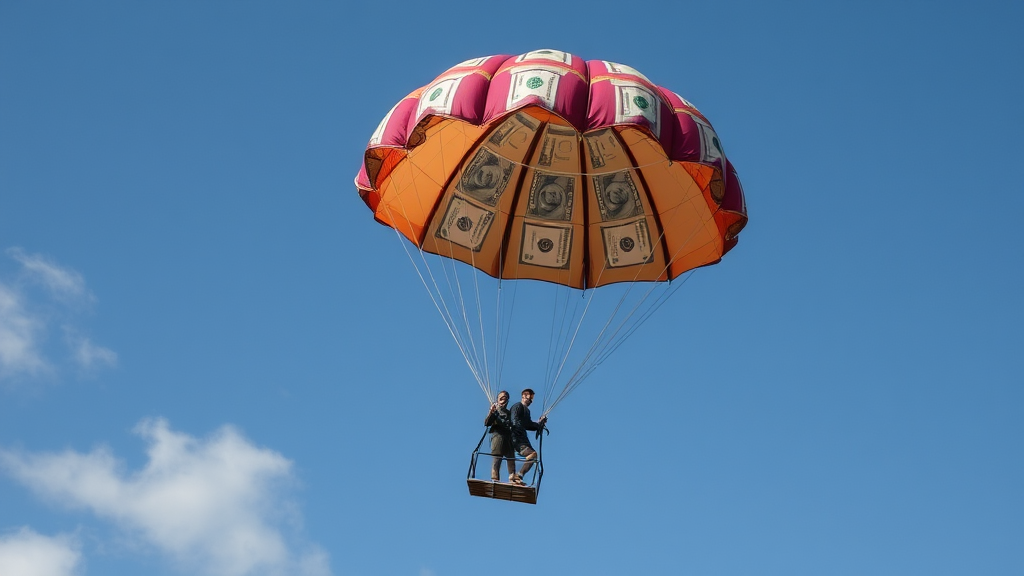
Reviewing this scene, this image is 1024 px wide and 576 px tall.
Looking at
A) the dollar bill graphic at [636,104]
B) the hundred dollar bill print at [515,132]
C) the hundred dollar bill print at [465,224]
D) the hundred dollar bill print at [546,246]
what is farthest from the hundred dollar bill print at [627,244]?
the dollar bill graphic at [636,104]

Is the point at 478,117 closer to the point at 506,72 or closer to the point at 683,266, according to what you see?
the point at 506,72

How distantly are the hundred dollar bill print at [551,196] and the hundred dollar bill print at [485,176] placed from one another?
503 mm

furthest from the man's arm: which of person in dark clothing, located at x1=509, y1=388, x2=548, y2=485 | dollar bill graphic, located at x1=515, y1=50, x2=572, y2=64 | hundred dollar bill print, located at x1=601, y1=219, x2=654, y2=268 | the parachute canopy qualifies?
dollar bill graphic, located at x1=515, y1=50, x2=572, y2=64

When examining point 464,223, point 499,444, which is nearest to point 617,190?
point 464,223

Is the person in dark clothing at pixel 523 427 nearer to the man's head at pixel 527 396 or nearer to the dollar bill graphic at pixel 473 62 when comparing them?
the man's head at pixel 527 396

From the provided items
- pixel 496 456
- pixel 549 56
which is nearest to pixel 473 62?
pixel 549 56

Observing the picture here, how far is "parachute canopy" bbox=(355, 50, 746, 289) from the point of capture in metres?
19.9

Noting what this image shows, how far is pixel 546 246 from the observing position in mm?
23047

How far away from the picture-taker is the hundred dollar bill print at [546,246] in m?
23.0

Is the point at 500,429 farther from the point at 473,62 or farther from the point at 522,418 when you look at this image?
the point at 473,62

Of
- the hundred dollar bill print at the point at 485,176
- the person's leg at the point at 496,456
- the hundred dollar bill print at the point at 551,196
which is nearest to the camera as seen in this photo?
the person's leg at the point at 496,456

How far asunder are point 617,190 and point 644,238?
35.2 inches

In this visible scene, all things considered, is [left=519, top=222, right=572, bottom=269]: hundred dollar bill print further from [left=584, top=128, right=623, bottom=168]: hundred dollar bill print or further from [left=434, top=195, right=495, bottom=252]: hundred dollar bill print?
[left=584, top=128, right=623, bottom=168]: hundred dollar bill print

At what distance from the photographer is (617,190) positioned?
22531 millimetres
